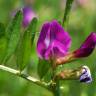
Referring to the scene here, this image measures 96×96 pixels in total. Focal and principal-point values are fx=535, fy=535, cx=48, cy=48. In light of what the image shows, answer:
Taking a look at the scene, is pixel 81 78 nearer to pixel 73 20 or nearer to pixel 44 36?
pixel 44 36

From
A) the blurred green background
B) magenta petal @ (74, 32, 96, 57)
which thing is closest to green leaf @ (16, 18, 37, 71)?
magenta petal @ (74, 32, 96, 57)

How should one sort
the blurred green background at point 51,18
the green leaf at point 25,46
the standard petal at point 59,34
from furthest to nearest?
the blurred green background at point 51,18
the green leaf at point 25,46
the standard petal at point 59,34

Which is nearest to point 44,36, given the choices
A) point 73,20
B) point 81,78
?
point 81,78

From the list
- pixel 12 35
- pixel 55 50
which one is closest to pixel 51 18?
pixel 12 35

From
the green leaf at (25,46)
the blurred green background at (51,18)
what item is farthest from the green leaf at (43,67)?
the blurred green background at (51,18)

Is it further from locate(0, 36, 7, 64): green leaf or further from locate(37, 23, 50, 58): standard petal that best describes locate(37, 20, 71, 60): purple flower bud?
locate(0, 36, 7, 64): green leaf

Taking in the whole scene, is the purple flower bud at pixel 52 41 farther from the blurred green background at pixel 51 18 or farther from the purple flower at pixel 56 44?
the blurred green background at pixel 51 18
